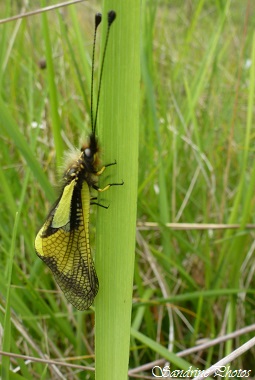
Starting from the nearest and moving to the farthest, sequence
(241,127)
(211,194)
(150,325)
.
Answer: (150,325) → (211,194) → (241,127)

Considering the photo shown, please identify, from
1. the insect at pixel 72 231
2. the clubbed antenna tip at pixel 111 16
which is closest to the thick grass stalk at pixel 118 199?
the clubbed antenna tip at pixel 111 16

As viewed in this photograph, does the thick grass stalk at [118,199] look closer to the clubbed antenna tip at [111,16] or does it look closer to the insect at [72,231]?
the clubbed antenna tip at [111,16]

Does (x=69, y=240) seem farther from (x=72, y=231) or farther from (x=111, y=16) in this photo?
(x=111, y=16)

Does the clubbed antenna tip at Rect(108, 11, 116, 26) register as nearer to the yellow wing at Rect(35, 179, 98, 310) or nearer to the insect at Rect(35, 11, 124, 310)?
the insect at Rect(35, 11, 124, 310)

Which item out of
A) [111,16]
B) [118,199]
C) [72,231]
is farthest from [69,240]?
[111,16]

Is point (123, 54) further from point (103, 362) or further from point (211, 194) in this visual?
point (211, 194)

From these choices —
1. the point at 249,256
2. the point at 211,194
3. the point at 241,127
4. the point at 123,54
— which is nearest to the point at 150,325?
the point at 249,256

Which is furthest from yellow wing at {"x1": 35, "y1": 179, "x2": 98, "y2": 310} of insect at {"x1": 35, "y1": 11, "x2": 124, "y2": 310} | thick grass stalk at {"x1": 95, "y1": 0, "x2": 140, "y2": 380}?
thick grass stalk at {"x1": 95, "y1": 0, "x2": 140, "y2": 380}
